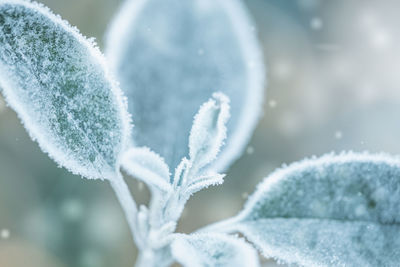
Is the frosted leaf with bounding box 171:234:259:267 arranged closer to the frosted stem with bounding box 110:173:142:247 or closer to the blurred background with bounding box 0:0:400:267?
the frosted stem with bounding box 110:173:142:247

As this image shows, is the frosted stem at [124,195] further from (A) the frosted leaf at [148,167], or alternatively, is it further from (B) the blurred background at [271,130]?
(B) the blurred background at [271,130]

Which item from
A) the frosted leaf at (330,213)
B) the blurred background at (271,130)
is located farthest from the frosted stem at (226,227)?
the blurred background at (271,130)

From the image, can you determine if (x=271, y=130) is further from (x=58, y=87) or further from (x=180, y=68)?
(x=58, y=87)

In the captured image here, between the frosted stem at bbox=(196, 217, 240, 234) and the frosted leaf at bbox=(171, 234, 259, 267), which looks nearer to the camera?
the frosted leaf at bbox=(171, 234, 259, 267)

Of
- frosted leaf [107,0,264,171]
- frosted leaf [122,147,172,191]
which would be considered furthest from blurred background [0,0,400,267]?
frosted leaf [122,147,172,191]

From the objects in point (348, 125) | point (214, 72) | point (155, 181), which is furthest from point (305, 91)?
point (155, 181)

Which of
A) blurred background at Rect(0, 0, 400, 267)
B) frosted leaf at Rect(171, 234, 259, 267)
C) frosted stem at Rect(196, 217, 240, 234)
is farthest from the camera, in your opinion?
blurred background at Rect(0, 0, 400, 267)

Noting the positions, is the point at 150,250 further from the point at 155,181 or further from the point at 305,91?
the point at 305,91
